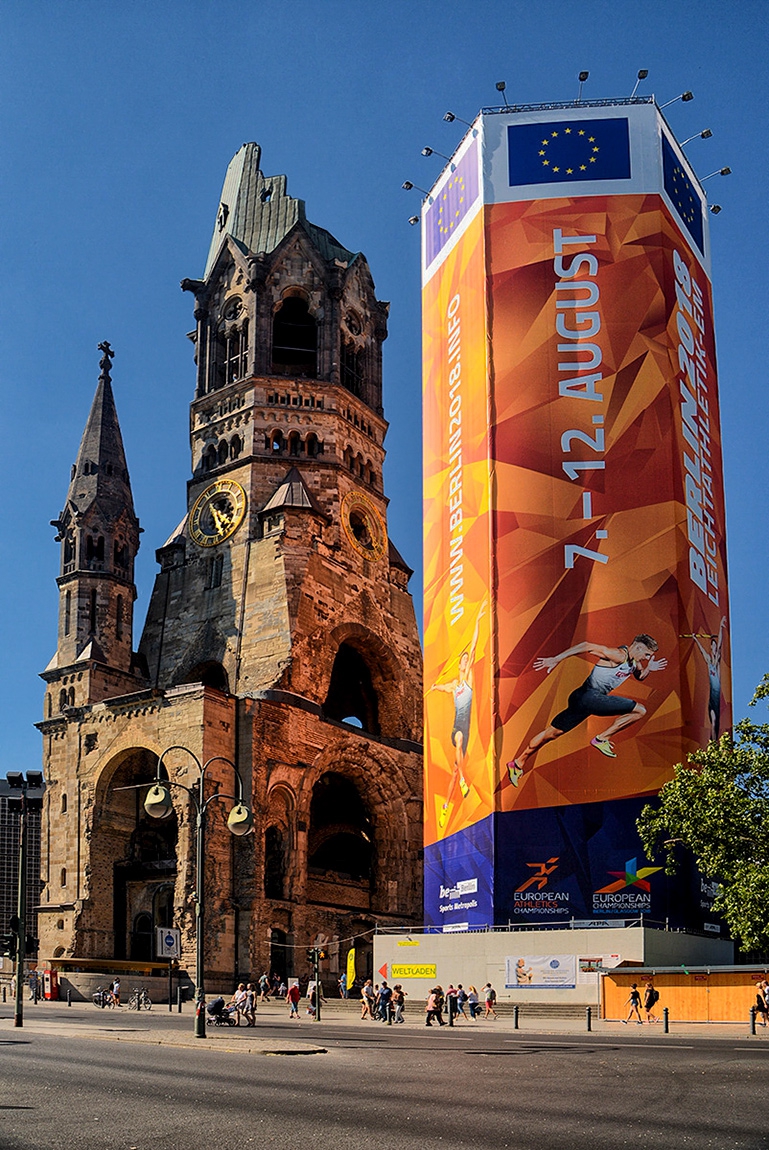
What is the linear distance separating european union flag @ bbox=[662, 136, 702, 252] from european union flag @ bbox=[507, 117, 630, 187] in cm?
218

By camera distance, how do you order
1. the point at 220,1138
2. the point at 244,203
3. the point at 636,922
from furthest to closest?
the point at 244,203, the point at 636,922, the point at 220,1138

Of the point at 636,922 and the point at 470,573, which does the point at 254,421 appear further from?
the point at 636,922

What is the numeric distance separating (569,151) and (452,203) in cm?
667

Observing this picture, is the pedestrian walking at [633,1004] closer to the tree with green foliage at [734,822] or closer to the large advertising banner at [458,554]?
the tree with green foliage at [734,822]

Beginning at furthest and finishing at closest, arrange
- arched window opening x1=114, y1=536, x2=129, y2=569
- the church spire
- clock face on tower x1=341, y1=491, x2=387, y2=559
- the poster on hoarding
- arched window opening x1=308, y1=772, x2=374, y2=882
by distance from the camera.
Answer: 1. clock face on tower x1=341, y1=491, x2=387, y2=559
2. arched window opening x1=308, y1=772, x2=374, y2=882
3. arched window opening x1=114, y1=536, x2=129, y2=569
4. the church spire
5. the poster on hoarding

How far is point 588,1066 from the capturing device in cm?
2080

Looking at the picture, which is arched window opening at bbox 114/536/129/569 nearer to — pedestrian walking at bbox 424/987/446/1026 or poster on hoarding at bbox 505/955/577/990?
poster on hoarding at bbox 505/955/577/990

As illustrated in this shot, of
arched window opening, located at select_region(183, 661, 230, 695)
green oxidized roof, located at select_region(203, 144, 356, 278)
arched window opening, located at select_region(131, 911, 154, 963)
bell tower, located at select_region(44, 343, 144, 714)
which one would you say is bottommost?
arched window opening, located at select_region(131, 911, 154, 963)

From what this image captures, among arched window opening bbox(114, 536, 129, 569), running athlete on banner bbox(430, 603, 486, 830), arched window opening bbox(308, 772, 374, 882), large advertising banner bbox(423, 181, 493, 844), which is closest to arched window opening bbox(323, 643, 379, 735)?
arched window opening bbox(308, 772, 374, 882)

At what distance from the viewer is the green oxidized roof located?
74250 millimetres

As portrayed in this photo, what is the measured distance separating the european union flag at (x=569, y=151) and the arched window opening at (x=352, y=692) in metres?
27.3

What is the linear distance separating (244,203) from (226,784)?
3837 centimetres

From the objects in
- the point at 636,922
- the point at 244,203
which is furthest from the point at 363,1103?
the point at 244,203

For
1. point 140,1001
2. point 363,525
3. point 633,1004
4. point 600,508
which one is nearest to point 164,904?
point 140,1001
